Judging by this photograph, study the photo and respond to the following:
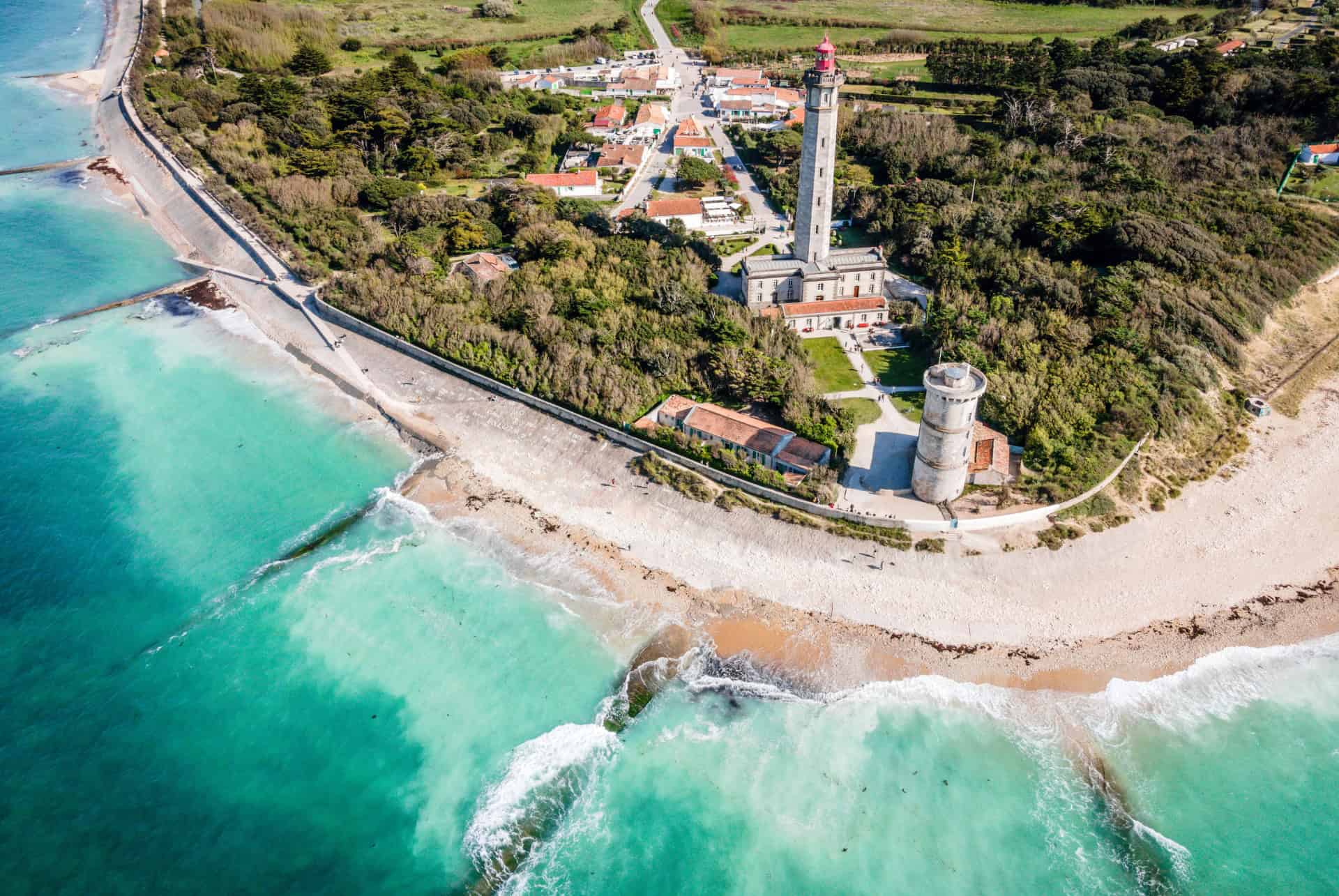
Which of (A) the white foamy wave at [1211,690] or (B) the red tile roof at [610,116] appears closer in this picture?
(A) the white foamy wave at [1211,690]

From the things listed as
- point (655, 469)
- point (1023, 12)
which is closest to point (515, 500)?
point (655, 469)

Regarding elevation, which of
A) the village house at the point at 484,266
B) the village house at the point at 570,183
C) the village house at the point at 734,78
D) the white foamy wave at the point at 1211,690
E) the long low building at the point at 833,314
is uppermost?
the village house at the point at 734,78

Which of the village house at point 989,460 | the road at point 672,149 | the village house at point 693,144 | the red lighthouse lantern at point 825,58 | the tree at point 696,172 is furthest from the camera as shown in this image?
the village house at point 693,144

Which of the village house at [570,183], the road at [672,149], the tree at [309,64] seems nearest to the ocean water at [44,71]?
the tree at [309,64]

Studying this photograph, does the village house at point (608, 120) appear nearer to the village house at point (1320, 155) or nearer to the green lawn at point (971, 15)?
the green lawn at point (971, 15)

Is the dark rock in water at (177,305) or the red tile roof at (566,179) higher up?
the red tile roof at (566,179)

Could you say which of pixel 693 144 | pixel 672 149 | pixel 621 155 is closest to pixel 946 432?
pixel 621 155
